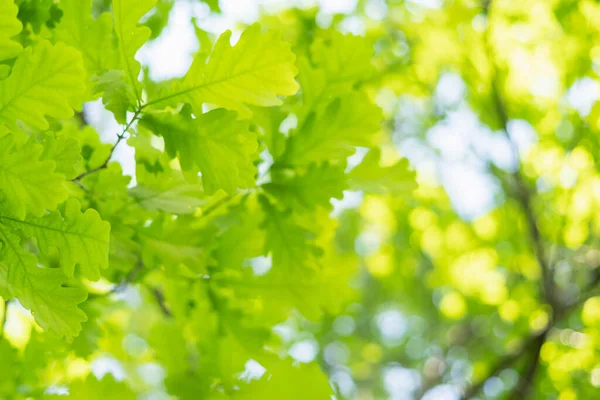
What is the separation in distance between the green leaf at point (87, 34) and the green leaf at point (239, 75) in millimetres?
146

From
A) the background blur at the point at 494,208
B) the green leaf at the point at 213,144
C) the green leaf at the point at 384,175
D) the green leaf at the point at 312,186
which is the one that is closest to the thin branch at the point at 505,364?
the background blur at the point at 494,208

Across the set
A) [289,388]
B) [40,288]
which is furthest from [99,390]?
[289,388]

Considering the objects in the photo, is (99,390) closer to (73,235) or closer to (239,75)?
(73,235)

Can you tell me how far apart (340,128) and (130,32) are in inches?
15.9

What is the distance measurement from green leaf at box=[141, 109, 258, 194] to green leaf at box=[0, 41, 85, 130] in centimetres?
14

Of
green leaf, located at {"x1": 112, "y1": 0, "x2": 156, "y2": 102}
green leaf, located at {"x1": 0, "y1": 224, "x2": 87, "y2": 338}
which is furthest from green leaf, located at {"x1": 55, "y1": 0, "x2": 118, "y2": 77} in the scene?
green leaf, located at {"x1": 0, "y1": 224, "x2": 87, "y2": 338}

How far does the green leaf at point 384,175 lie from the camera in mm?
1138

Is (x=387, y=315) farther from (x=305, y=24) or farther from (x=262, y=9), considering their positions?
(x=305, y=24)

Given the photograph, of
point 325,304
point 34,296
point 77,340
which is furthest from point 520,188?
point 34,296

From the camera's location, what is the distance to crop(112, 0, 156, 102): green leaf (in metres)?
0.78

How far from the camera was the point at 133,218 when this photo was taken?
98cm

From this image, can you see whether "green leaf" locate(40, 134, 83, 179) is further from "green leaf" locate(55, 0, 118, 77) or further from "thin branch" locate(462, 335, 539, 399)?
"thin branch" locate(462, 335, 539, 399)

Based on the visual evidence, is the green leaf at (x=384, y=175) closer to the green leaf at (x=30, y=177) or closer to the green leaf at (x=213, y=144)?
the green leaf at (x=213, y=144)

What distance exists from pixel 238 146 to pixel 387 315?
190 inches
